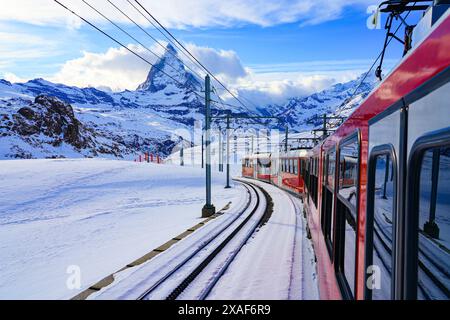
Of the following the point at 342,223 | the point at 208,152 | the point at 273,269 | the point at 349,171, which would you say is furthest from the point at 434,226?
the point at 208,152

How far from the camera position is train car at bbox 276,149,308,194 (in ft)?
64.0

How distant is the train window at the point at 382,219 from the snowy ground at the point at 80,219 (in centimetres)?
617

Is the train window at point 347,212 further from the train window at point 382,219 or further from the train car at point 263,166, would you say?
the train car at point 263,166

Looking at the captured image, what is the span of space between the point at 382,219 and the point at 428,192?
0.66m

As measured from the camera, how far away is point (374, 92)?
2680mm

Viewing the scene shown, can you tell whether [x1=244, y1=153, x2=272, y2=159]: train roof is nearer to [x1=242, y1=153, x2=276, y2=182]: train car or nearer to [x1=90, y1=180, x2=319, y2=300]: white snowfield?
[x1=242, y1=153, x2=276, y2=182]: train car

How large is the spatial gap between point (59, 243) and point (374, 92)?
11.8 m

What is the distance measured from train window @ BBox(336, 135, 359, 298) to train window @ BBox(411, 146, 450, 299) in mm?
1192

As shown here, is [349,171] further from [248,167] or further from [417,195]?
[248,167]

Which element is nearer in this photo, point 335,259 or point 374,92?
point 374,92

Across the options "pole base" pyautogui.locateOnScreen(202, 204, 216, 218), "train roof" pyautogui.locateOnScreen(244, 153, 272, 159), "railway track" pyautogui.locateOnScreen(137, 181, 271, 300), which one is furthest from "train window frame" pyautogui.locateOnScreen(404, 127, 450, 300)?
"train roof" pyautogui.locateOnScreen(244, 153, 272, 159)
